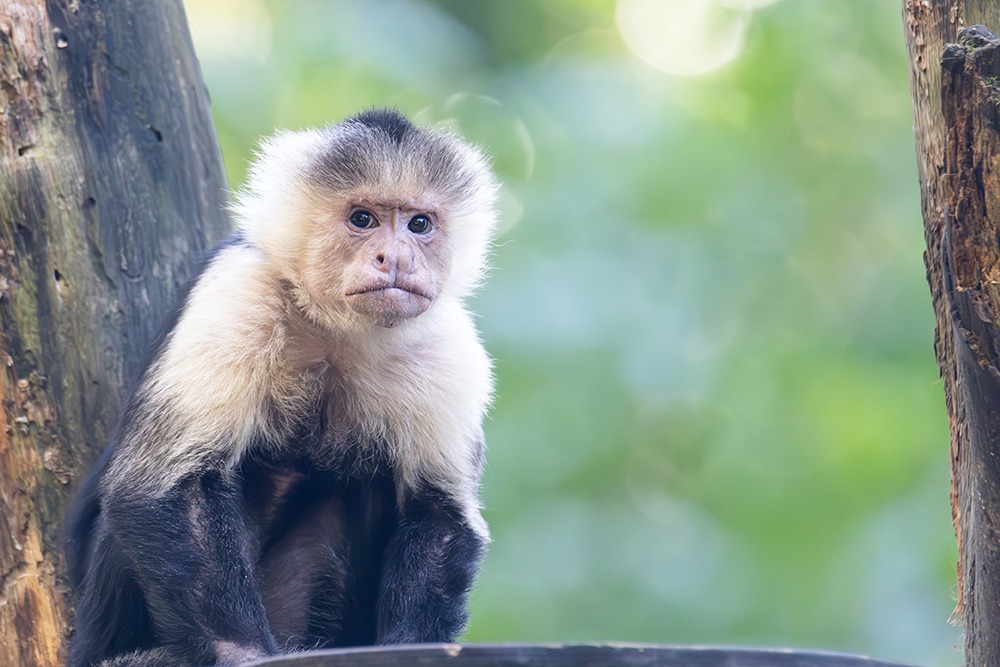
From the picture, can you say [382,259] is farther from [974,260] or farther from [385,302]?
[974,260]

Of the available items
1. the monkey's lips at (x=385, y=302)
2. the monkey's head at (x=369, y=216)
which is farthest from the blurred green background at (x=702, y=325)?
the monkey's lips at (x=385, y=302)

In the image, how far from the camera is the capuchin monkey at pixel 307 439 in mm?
3967

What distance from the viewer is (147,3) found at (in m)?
4.79

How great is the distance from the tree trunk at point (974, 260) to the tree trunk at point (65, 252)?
3051 mm

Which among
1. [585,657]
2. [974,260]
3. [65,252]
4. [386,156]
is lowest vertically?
[585,657]

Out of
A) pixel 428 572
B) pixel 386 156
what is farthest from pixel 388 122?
pixel 428 572

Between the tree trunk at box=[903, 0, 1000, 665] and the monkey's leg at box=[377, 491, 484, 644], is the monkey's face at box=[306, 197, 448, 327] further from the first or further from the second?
the tree trunk at box=[903, 0, 1000, 665]

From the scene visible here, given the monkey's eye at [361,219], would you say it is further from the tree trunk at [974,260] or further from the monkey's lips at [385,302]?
the tree trunk at [974,260]

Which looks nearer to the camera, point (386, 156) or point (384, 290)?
point (384, 290)

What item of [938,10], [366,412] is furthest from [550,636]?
[938,10]

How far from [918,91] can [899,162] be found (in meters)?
6.06

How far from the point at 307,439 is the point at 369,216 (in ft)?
3.02

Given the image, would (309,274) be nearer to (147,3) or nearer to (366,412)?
(366,412)

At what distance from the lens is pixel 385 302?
430 centimetres
